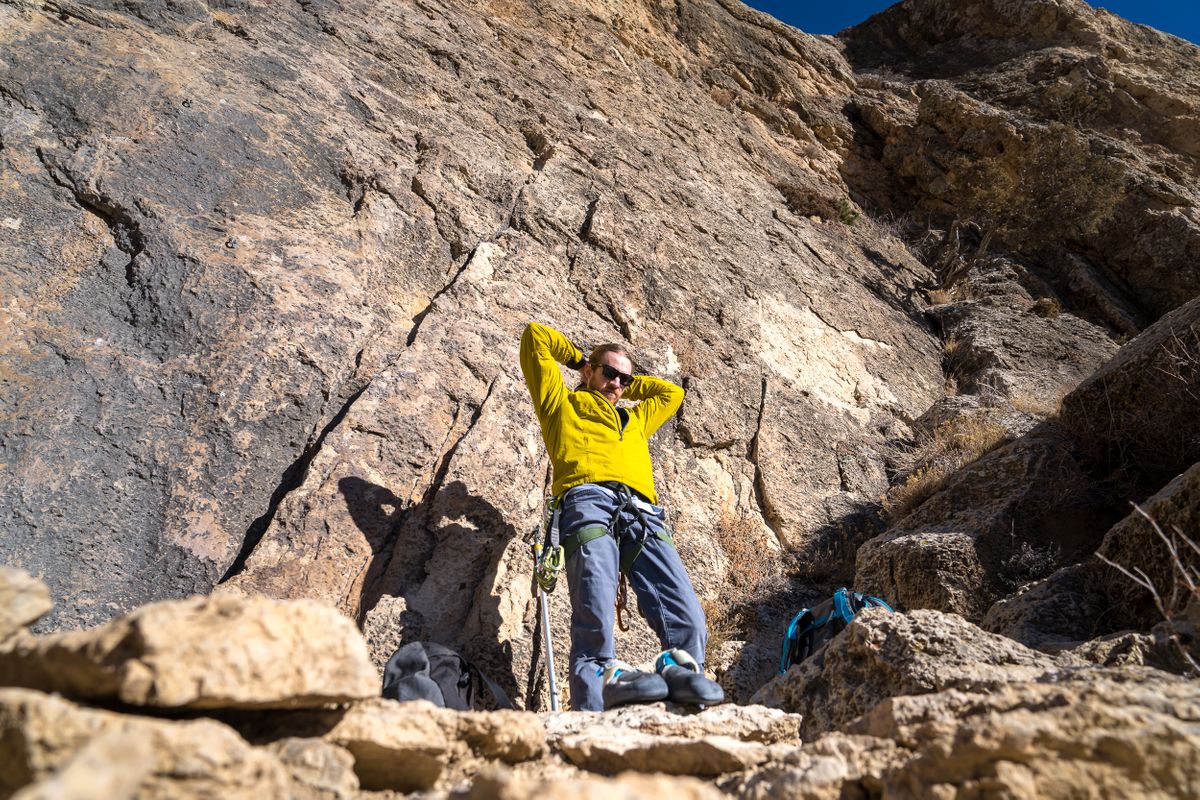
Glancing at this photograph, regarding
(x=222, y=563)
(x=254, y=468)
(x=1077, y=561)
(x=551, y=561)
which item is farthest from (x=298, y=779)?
(x=1077, y=561)

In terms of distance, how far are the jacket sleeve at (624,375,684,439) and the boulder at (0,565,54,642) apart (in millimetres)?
3146

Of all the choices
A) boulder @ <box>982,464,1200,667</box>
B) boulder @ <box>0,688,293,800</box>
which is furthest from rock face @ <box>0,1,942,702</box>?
boulder @ <box>0,688,293,800</box>

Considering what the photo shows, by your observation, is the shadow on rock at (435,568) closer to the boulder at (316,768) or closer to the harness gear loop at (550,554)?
the harness gear loop at (550,554)

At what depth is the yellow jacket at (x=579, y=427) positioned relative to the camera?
3.79m

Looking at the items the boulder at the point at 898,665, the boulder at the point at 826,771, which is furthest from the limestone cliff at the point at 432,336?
the boulder at the point at 826,771

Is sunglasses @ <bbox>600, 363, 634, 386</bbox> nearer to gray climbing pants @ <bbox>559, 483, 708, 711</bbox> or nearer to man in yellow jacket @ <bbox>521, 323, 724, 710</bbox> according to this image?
man in yellow jacket @ <bbox>521, 323, 724, 710</bbox>

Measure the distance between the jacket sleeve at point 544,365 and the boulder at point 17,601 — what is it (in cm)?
255

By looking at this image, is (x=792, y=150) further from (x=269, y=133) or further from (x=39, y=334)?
(x=39, y=334)

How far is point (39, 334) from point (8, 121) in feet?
5.22

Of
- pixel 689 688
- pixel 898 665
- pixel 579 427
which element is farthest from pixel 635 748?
pixel 579 427

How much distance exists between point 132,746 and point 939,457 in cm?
591

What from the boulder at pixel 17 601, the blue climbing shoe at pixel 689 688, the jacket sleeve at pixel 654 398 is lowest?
the blue climbing shoe at pixel 689 688

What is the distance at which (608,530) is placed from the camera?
11.6ft

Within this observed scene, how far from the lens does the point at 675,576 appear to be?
355cm
